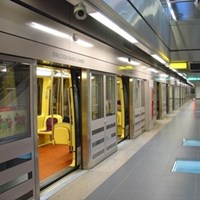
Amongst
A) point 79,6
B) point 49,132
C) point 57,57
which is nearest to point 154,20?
point 49,132

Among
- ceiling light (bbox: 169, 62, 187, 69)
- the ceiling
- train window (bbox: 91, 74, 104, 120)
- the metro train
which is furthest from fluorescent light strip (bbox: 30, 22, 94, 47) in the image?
ceiling light (bbox: 169, 62, 187, 69)

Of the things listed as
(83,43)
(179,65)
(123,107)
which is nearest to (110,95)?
(83,43)

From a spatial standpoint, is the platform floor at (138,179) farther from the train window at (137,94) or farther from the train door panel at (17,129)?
the train window at (137,94)

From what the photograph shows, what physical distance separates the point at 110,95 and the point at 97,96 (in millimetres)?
956

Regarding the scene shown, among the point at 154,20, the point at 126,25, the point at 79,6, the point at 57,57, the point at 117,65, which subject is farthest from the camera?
the point at 154,20

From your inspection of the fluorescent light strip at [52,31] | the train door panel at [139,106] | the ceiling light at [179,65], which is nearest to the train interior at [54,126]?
the fluorescent light strip at [52,31]

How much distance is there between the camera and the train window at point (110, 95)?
744 centimetres

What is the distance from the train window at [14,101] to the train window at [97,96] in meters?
2.55

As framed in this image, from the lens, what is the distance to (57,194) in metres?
4.69

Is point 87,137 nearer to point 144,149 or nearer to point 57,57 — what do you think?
point 57,57

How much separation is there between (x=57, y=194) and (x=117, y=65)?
4014 mm

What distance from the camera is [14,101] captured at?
3822 mm

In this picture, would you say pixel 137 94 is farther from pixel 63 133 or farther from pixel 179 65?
pixel 63 133

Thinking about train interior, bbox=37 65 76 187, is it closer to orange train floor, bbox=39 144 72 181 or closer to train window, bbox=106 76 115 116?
orange train floor, bbox=39 144 72 181
